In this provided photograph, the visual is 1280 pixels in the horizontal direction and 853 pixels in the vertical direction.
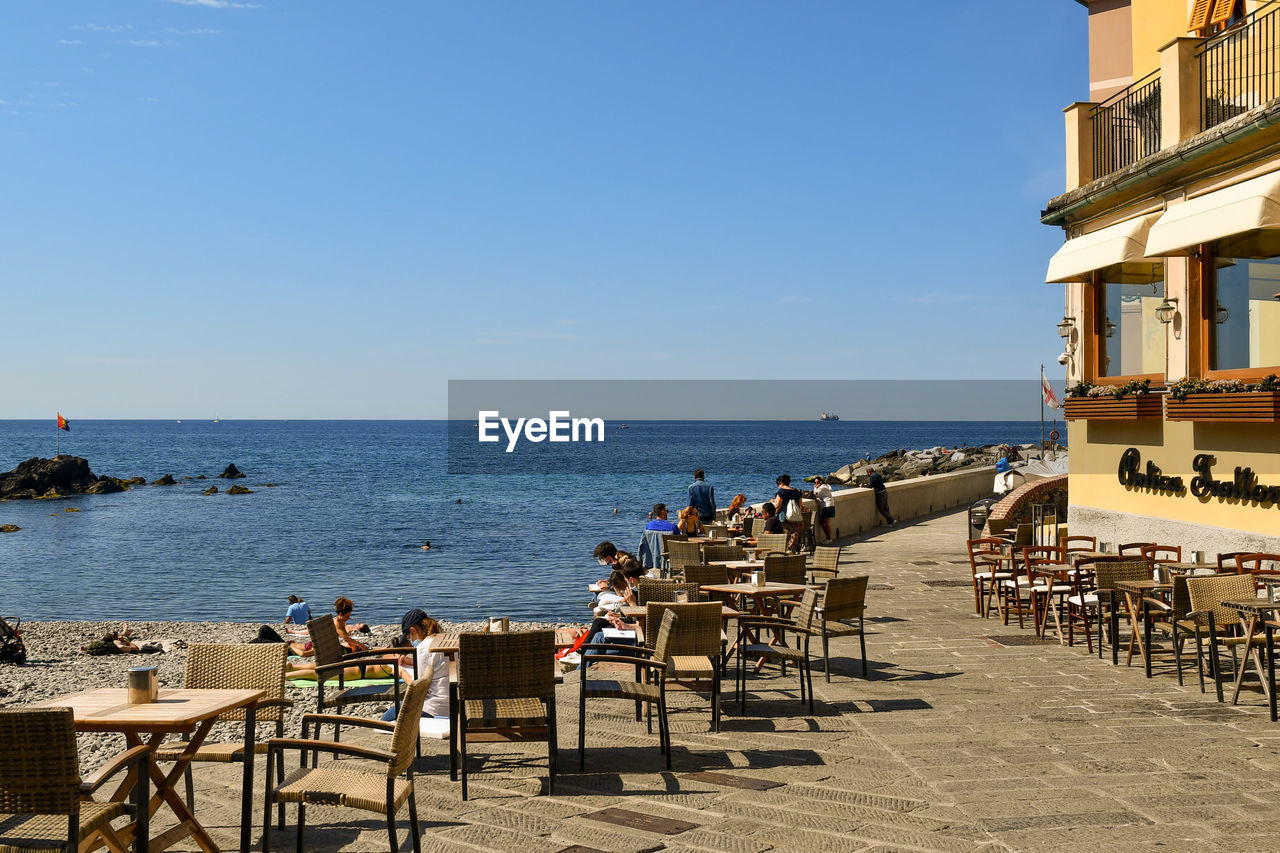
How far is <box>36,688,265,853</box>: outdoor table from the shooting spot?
4.06 metres

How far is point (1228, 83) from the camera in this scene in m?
11.2

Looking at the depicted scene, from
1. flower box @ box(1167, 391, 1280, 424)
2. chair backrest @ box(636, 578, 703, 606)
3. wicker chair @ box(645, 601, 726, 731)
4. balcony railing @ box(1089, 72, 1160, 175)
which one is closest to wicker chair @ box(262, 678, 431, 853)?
wicker chair @ box(645, 601, 726, 731)

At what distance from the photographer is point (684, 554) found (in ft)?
36.2

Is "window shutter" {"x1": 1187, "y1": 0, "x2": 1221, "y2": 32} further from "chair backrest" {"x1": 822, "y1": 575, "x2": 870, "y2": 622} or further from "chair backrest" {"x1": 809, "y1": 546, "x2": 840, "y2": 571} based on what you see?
"chair backrest" {"x1": 822, "y1": 575, "x2": 870, "y2": 622}

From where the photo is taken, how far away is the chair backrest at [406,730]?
13.9 feet

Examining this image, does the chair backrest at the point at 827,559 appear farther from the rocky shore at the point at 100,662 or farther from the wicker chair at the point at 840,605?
the rocky shore at the point at 100,662

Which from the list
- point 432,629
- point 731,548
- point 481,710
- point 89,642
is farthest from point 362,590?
point 481,710

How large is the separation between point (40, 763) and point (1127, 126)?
42.7ft

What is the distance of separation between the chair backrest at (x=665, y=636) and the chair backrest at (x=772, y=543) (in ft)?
18.7

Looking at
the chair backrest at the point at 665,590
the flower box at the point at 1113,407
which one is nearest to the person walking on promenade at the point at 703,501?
the flower box at the point at 1113,407

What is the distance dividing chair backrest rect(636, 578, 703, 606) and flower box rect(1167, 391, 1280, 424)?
5.34 metres

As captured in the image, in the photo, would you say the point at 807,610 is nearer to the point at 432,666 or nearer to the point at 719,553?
the point at 432,666

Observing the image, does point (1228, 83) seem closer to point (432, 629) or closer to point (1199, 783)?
point (1199, 783)

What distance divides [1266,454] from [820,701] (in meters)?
5.19
